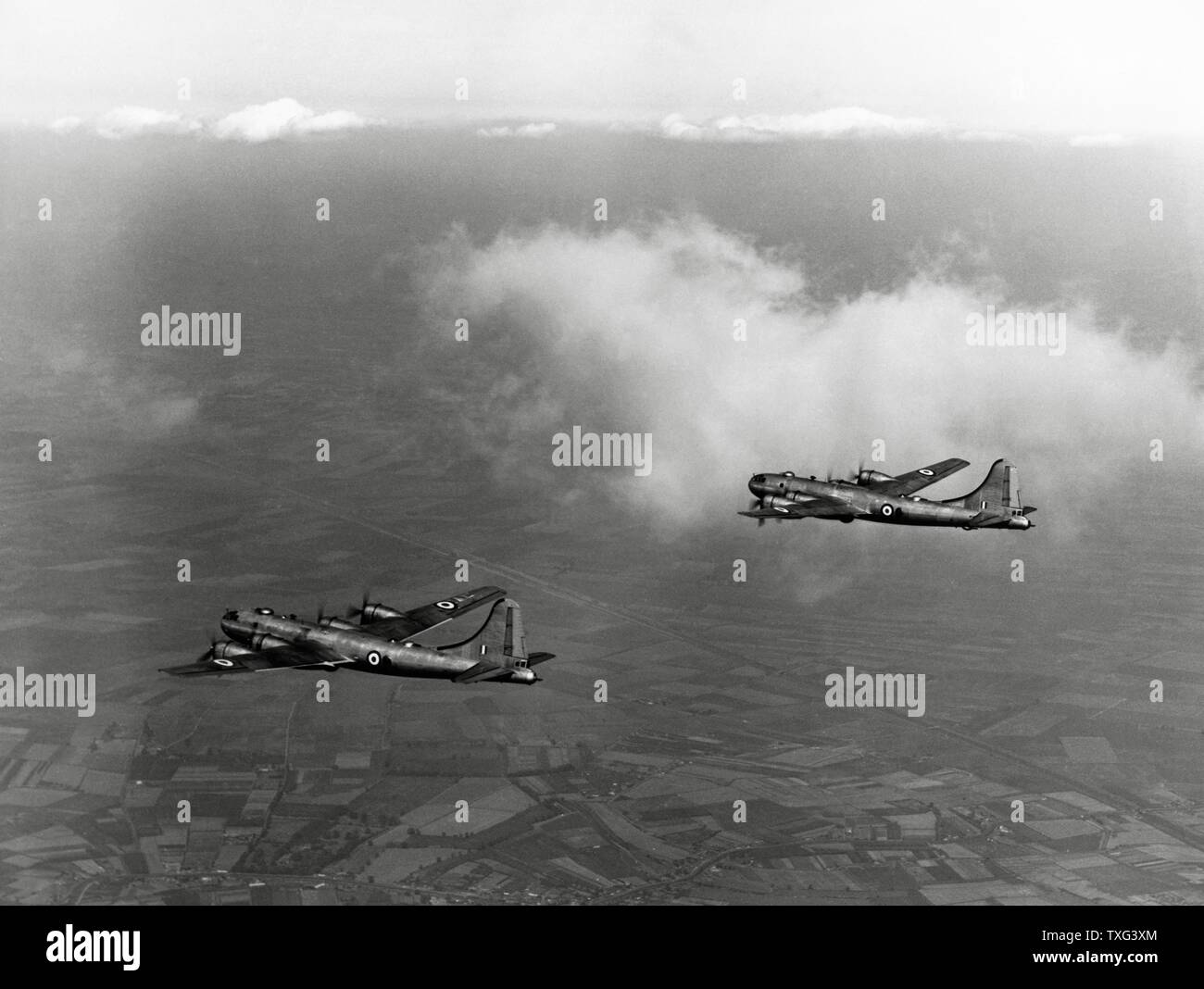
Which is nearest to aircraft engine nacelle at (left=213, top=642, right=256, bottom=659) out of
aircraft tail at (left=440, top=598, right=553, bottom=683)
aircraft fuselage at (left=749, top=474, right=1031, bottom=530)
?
aircraft tail at (left=440, top=598, right=553, bottom=683)

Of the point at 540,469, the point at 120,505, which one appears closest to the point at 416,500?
the point at 540,469

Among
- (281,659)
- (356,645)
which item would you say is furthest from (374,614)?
(281,659)

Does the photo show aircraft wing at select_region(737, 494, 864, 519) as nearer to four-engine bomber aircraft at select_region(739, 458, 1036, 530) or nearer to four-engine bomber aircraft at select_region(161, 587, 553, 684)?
four-engine bomber aircraft at select_region(739, 458, 1036, 530)

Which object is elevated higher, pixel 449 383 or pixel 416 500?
pixel 449 383

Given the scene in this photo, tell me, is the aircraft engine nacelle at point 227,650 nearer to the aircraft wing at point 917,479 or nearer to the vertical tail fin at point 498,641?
the vertical tail fin at point 498,641

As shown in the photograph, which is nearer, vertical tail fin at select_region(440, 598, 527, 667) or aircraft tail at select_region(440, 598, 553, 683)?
aircraft tail at select_region(440, 598, 553, 683)
